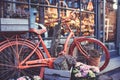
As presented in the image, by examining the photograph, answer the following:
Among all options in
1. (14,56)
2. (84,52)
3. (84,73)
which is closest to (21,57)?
(14,56)

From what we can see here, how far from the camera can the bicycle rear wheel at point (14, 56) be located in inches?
203

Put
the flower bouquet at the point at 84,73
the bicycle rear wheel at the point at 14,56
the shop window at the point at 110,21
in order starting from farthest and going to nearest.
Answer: the shop window at the point at 110,21 < the bicycle rear wheel at the point at 14,56 < the flower bouquet at the point at 84,73

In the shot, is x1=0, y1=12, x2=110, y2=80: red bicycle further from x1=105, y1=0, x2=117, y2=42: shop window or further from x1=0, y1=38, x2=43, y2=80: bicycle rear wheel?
x1=105, y1=0, x2=117, y2=42: shop window

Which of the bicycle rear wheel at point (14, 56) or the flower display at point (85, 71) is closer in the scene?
the flower display at point (85, 71)

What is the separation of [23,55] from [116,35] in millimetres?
5215

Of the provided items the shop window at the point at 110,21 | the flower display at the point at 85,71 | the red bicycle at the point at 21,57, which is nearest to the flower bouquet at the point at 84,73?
the flower display at the point at 85,71

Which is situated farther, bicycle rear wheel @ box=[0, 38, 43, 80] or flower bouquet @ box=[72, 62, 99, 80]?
bicycle rear wheel @ box=[0, 38, 43, 80]

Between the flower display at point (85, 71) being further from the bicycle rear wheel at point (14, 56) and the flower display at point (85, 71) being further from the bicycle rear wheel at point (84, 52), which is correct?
the bicycle rear wheel at point (84, 52)

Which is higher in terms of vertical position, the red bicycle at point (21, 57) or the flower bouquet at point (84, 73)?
the red bicycle at point (21, 57)

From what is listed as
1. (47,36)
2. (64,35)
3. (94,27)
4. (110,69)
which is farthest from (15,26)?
(94,27)

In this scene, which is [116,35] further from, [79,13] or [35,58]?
[35,58]

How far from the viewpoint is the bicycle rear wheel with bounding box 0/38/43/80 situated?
516 cm

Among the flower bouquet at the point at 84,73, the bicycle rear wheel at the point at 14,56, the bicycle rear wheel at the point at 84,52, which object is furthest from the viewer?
the bicycle rear wheel at the point at 84,52

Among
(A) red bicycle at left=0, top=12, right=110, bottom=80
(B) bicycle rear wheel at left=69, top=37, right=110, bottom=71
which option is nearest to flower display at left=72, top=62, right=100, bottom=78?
(A) red bicycle at left=0, top=12, right=110, bottom=80
